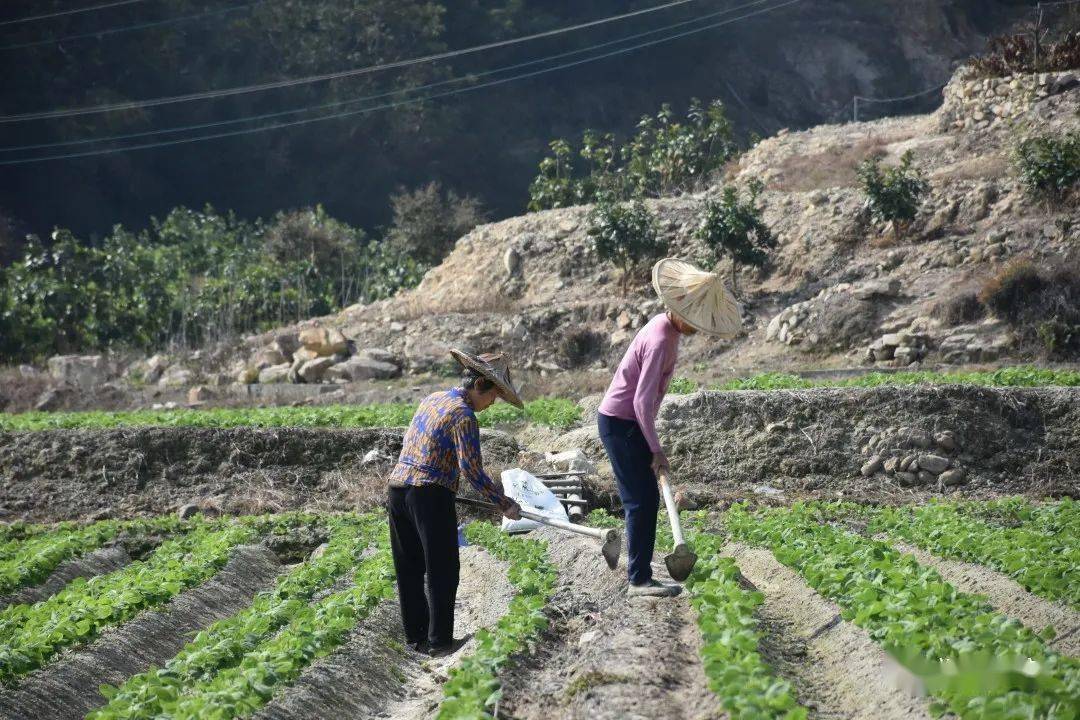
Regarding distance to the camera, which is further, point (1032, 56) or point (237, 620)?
point (1032, 56)

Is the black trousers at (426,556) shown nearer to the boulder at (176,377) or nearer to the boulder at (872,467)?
the boulder at (872,467)

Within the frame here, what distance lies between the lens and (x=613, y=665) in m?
6.14

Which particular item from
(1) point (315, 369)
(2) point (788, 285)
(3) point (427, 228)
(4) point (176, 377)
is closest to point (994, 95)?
(2) point (788, 285)

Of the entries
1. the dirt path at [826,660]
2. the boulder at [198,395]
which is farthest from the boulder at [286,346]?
the dirt path at [826,660]

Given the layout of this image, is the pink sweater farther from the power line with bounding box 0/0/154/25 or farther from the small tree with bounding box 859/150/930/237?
the power line with bounding box 0/0/154/25

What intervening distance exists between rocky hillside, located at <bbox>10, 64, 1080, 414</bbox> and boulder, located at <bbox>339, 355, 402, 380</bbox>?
0.03 meters

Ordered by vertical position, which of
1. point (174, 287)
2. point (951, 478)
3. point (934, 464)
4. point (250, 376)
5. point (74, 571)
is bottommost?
point (250, 376)

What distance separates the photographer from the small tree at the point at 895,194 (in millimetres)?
25562

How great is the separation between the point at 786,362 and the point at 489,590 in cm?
1464

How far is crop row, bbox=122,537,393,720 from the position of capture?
5.75m

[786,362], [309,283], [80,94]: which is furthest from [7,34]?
[786,362]

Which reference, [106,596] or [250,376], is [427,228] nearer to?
[250,376]

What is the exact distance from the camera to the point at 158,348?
34.0 meters

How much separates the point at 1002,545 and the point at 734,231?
18640 millimetres
